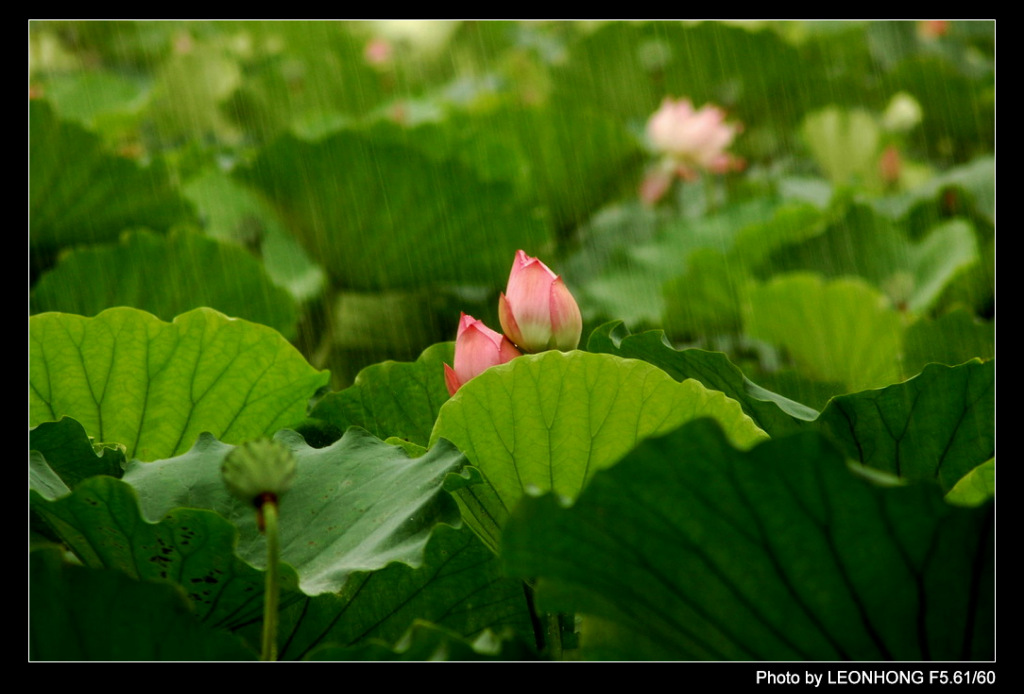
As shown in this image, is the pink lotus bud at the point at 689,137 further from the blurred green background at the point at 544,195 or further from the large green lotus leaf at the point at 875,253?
the large green lotus leaf at the point at 875,253

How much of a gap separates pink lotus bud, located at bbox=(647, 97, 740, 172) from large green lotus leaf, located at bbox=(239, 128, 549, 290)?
70 centimetres

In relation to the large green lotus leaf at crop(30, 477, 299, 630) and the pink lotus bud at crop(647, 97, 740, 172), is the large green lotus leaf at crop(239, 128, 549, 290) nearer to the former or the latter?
the pink lotus bud at crop(647, 97, 740, 172)

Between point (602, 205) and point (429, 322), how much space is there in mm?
699

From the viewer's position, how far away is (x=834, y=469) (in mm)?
464

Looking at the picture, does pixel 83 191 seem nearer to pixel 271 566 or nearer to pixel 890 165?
pixel 271 566

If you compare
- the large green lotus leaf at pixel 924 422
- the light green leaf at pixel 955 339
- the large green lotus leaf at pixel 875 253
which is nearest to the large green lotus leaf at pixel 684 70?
the large green lotus leaf at pixel 875 253

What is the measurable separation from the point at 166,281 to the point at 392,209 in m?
0.40

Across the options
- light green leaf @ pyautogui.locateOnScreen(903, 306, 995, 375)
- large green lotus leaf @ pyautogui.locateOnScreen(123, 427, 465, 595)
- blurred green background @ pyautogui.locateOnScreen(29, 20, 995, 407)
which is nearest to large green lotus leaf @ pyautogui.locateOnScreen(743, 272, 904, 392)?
blurred green background @ pyautogui.locateOnScreen(29, 20, 995, 407)

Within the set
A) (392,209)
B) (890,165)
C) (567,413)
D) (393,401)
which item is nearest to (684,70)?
(890,165)

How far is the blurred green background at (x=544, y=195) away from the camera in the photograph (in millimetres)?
1259

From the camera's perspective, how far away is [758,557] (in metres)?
0.49

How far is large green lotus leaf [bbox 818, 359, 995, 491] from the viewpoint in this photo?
0.67 metres
